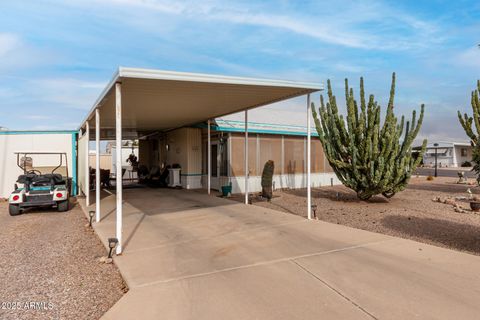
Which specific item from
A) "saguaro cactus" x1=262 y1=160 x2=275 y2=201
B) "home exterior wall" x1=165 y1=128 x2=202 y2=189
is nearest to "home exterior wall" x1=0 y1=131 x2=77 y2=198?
"home exterior wall" x1=165 y1=128 x2=202 y2=189

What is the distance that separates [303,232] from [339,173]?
4756 mm

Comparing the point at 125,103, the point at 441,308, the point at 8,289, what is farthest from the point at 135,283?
the point at 125,103

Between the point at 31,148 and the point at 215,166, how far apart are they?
26.5ft

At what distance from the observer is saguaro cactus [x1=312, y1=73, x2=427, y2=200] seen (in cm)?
972

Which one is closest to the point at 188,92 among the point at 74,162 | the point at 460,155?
the point at 74,162

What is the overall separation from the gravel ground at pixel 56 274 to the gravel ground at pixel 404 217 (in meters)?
5.34

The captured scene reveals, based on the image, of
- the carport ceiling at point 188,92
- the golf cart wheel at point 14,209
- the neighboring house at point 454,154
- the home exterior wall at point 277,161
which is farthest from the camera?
the neighboring house at point 454,154

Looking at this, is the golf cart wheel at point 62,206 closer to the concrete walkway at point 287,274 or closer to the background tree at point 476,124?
the concrete walkway at point 287,274

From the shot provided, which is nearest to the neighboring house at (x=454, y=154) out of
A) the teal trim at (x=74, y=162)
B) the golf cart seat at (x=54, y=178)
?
the teal trim at (x=74, y=162)

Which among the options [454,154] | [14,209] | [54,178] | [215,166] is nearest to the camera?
[14,209]

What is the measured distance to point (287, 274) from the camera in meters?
4.20

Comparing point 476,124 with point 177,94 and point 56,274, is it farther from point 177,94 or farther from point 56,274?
point 56,274

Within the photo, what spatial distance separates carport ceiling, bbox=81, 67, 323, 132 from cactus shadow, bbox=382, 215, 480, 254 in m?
3.65

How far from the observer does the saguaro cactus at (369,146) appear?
9719 millimetres
